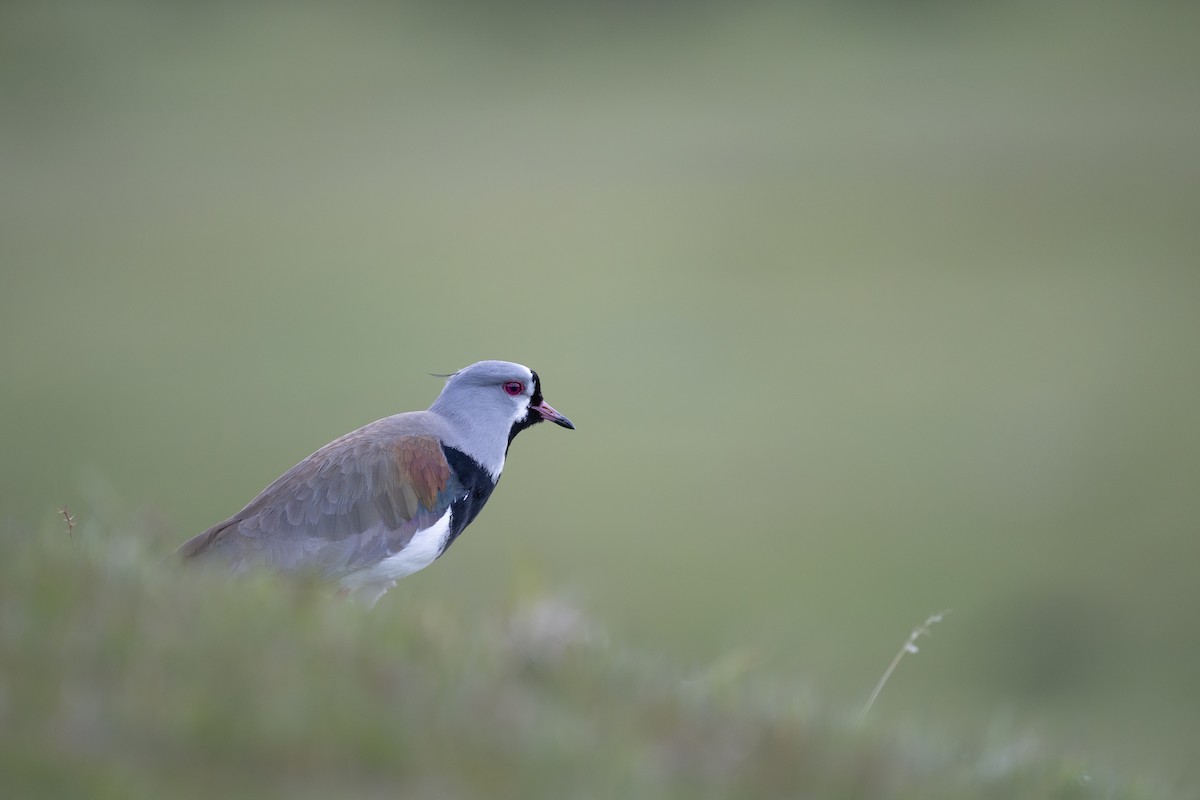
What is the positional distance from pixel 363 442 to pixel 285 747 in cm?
316

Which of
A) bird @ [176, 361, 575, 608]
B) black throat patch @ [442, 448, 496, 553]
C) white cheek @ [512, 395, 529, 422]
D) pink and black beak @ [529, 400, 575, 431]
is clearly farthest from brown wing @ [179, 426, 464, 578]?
pink and black beak @ [529, 400, 575, 431]

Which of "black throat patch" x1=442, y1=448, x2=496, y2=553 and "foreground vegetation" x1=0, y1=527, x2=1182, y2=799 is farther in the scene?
"black throat patch" x1=442, y1=448, x2=496, y2=553

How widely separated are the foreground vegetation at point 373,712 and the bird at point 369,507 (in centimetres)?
140

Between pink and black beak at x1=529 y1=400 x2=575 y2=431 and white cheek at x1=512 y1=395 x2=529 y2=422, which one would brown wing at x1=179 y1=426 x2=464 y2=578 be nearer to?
white cheek at x1=512 y1=395 x2=529 y2=422

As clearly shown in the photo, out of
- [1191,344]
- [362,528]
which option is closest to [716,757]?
[362,528]

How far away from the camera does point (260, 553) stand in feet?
17.7

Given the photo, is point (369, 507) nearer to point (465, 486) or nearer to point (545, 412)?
point (465, 486)

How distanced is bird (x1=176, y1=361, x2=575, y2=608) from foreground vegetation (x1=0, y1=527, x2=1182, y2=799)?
1398 mm

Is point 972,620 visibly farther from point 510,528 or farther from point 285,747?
point 285,747

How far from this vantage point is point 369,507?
554 cm

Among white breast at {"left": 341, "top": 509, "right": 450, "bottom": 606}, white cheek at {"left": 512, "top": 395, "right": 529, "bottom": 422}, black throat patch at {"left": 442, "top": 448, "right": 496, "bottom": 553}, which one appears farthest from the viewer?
white cheek at {"left": 512, "top": 395, "right": 529, "bottom": 422}

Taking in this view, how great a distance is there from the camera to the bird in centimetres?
545

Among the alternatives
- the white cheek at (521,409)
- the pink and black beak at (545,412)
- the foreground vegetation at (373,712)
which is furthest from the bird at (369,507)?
the foreground vegetation at (373,712)

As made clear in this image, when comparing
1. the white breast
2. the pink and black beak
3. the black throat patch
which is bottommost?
the white breast
